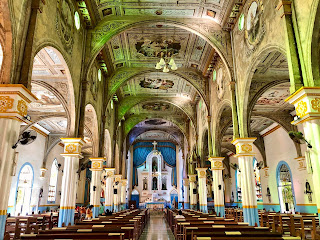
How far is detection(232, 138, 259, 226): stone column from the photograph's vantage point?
1056 centimetres

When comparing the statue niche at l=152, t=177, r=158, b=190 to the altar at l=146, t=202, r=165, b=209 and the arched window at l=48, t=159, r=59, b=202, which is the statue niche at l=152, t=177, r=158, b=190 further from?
the arched window at l=48, t=159, r=59, b=202

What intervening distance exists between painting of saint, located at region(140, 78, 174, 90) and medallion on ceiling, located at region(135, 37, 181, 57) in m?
3.95

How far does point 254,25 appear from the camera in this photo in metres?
9.89

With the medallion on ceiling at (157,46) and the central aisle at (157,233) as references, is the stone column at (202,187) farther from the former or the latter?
the medallion on ceiling at (157,46)

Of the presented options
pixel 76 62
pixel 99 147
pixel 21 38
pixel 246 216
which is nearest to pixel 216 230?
pixel 246 216

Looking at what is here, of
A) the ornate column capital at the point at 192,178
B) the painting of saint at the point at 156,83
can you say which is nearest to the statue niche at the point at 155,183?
the ornate column capital at the point at 192,178

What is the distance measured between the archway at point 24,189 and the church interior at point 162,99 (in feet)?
0.33

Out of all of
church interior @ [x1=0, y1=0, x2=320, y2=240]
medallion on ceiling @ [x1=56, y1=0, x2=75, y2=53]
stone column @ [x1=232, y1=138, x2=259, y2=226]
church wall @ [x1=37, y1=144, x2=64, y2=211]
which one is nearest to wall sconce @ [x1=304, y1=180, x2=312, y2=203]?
church interior @ [x1=0, y1=0, x2=320, y2=240]

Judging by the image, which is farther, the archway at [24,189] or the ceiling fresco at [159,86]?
the archway at [24,189]

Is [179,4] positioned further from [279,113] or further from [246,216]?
[279,113]

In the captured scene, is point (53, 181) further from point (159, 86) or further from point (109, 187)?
point (159, 86)

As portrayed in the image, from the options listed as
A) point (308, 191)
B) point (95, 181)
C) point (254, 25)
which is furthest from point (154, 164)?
point (254, 25)

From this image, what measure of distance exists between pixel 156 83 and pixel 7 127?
15.7m

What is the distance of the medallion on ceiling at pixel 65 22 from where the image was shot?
8.95m
